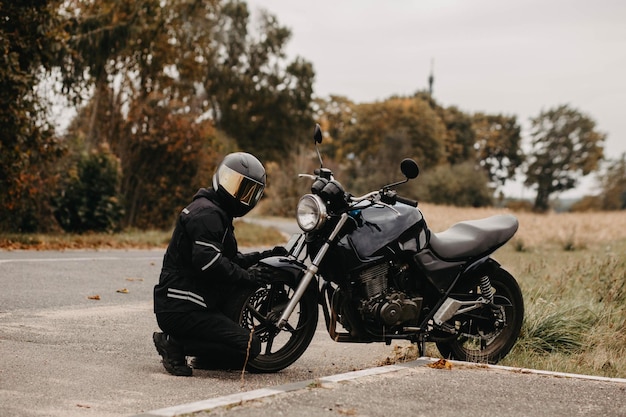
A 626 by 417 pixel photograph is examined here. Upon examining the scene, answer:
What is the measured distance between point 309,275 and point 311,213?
17.3 inches

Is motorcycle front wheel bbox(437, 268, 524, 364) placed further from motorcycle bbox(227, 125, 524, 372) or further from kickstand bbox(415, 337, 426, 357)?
kickstand bbox(415, 337, 426, 357)

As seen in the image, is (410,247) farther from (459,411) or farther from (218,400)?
(218,400)

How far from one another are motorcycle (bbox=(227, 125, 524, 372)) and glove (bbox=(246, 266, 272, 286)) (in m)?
0.03

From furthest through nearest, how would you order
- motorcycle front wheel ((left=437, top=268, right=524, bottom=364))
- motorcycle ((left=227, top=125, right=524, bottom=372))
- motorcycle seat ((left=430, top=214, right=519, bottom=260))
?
1. motorcycle front wheel ((left=437, top=268, right=524, bottom=364))
2. motorcycle seat ((left=430, top=214, right=519, bottom=260))
3. motorcycle ((left=227, top=125, right=524, bottom=372))

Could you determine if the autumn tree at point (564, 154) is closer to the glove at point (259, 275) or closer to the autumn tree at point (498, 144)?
the autumn tree at point (498, 144)

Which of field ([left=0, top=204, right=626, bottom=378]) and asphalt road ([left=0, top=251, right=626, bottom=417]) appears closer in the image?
asphalt road ([left=0, top=251, right=626, bottom=417])

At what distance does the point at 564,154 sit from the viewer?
3856 inches

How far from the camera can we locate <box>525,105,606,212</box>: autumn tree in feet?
320

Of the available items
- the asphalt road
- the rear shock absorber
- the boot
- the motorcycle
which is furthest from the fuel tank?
the boot

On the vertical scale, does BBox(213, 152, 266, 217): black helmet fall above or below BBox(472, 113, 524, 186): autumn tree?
below

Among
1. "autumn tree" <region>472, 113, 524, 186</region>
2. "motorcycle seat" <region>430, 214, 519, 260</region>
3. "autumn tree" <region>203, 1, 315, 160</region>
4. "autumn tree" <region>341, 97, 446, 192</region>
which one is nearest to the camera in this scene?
"motorcycle seat" <region>430, 214, 519, 260</region>

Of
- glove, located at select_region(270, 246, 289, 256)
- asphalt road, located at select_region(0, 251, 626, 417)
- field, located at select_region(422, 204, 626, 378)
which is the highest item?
glove, located at select_region(270, 246, 289, 256)

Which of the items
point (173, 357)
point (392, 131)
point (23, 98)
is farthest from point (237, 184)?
point (392, 131)

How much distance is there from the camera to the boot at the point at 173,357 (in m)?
6.16
